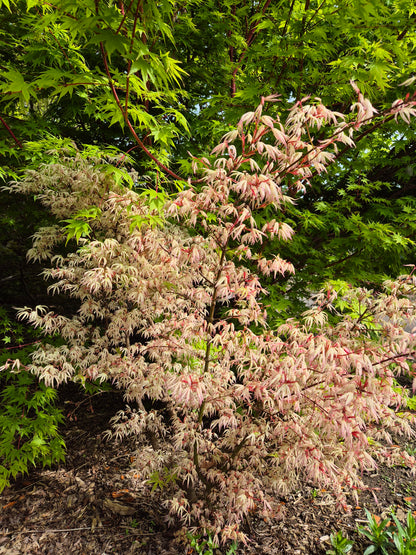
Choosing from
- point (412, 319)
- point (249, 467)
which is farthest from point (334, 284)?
point (249, 467)

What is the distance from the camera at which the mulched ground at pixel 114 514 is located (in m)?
2.68

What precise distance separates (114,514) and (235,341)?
91.4 inches

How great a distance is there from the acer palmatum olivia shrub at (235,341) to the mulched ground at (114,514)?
273 mm

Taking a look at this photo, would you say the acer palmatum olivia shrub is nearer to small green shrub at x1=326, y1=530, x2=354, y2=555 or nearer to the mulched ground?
the mulched ground

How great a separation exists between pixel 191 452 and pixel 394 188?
A: 4958 millimetres

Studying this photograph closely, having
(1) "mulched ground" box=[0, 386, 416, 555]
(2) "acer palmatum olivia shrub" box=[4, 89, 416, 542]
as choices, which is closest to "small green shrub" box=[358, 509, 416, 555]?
(1) "mulched ground" box=[0, 386, 416, 555]

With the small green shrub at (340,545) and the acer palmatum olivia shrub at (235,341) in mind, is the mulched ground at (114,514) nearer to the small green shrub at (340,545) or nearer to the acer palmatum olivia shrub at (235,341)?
the small green shrub at (340,545)

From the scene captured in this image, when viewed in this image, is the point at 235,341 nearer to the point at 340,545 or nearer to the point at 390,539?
the point at 340,545

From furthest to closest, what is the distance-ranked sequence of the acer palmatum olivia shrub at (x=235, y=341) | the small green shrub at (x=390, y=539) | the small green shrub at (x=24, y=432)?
the small green shrub at (x=24, y=432), the small green shrub at (x=390, y=539), the acer palmatum olivia shrub at (x=235, y=341)

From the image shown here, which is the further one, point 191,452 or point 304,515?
point 304,515

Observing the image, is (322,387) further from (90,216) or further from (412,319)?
(90,216)

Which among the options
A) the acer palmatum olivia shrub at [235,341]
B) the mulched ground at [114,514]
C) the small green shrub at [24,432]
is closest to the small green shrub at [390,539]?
the mulched ground at [114,514]

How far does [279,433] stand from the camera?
2.27 meters

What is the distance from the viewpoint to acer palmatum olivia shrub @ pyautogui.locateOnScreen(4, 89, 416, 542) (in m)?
1.85
